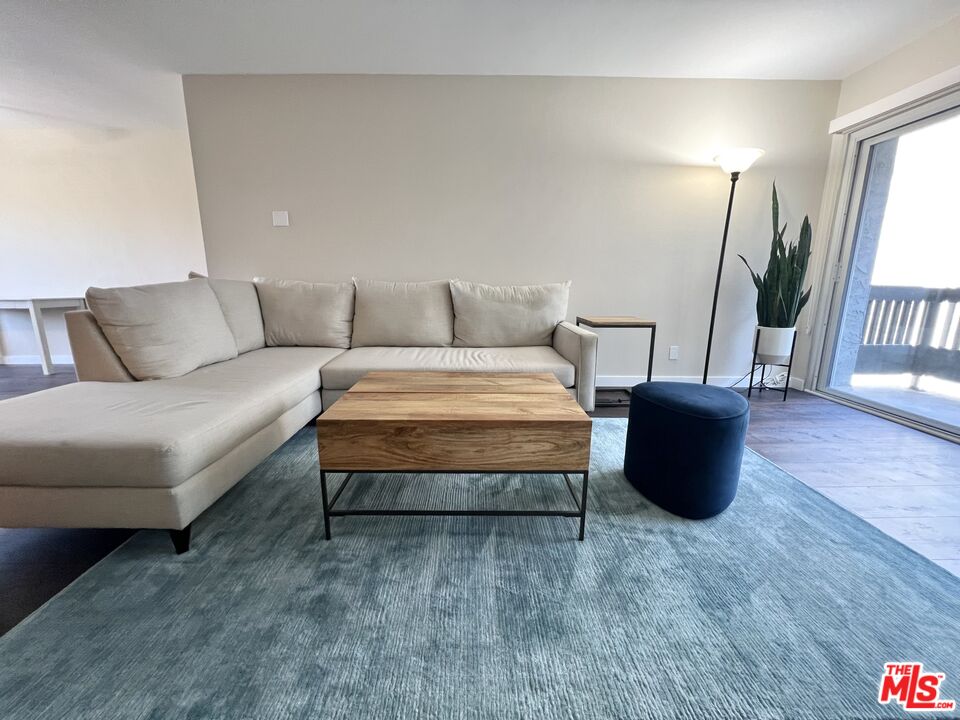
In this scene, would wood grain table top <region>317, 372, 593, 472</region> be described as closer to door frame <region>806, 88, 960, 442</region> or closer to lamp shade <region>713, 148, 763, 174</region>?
lamp shade <region>713, 148, 763, 174</region>

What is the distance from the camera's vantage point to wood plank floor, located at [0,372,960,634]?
1.23 meters

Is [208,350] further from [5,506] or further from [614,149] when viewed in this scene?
[614,149]

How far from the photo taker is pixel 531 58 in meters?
2.51

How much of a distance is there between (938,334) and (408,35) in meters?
3.81

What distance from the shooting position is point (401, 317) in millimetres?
2635

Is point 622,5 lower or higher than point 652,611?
higher

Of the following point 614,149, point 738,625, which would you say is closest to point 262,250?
point 614,149

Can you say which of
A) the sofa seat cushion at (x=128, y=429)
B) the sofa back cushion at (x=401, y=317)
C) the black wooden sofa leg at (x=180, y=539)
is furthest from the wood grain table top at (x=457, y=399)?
the sofa back cushion at (x=401, y=317)

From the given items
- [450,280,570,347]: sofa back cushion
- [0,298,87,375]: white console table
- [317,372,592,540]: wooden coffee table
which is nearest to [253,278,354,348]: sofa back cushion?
[450,280,570,347]: sofa back cushion

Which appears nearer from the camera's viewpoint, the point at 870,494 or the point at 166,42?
the point at 870,494

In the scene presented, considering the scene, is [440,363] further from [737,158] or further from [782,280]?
[782,280]

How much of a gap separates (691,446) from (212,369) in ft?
7.57

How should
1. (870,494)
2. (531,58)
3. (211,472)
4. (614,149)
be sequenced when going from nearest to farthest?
(211,472), (870,494), (531,58), (614,149)

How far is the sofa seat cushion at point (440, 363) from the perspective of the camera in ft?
6.98
